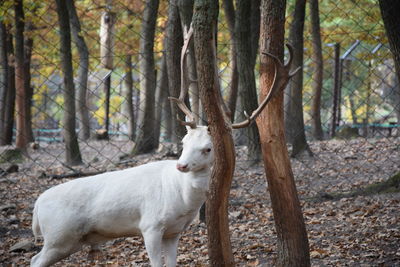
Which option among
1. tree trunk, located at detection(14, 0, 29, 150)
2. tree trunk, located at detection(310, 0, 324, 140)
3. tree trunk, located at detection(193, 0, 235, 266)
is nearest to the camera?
tree trunk, located at detection(193, 0, 235, 266)

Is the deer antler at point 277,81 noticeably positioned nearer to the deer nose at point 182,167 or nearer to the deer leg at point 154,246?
the deer nose at point 182,167

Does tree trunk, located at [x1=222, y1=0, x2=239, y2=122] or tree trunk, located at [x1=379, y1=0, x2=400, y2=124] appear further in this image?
tree trunk, located at [x1=222, y1=0, x2=239, y2=122]

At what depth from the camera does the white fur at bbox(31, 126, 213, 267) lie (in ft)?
12.8

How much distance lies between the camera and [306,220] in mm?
5688

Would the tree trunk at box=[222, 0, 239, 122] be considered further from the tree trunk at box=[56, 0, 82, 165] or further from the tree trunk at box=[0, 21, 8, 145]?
the tree trunk at box=[0, 21, 8, 145]

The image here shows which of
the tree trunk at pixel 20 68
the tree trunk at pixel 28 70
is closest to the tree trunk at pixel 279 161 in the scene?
the tree trunk at pixel 20 68

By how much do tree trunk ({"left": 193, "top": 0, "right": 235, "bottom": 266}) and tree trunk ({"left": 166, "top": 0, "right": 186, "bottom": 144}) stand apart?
1989mm

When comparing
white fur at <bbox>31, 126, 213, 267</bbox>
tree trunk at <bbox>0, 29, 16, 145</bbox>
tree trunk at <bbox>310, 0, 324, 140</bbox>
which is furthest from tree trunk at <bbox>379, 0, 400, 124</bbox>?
tree trunk at <bbox>0, 29, 16, 145</bbox>

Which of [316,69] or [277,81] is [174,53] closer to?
[277,81]

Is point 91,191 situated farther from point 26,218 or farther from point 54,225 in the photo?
point 26,218

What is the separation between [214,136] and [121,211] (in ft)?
3.57

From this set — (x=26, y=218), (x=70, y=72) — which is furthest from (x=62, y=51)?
(x=26, y=218)

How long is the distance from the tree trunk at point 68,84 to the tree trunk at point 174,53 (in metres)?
4.17

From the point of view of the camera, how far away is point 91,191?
4.12 metres
